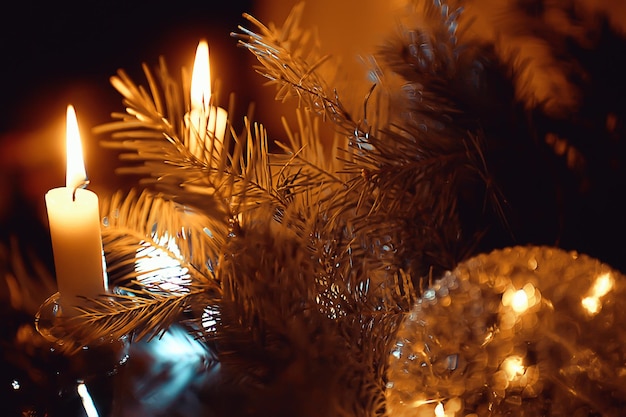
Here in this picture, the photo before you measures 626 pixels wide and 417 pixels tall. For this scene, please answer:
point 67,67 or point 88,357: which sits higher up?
point 67,67

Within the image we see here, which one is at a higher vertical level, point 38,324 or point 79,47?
point 79,47

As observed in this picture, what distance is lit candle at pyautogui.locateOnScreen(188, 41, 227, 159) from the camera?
0.41 meters

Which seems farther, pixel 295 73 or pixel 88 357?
pixel 88 357

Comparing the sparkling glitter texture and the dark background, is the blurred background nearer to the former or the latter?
the dark background

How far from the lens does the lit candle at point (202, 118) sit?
407 millimetres

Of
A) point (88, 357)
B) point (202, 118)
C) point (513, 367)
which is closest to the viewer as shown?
point (513, 367)

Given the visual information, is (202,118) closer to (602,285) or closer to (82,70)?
(602,285)

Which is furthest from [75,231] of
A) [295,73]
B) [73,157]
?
[295,73]

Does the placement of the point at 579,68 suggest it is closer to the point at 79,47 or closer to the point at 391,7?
the point at 391,7

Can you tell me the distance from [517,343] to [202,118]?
0.24 m

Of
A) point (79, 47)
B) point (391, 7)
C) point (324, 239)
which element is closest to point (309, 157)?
point (324, 239)

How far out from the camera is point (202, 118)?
1.37 ft

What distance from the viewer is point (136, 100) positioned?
39 cm

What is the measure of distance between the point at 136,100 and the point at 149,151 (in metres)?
0.04
